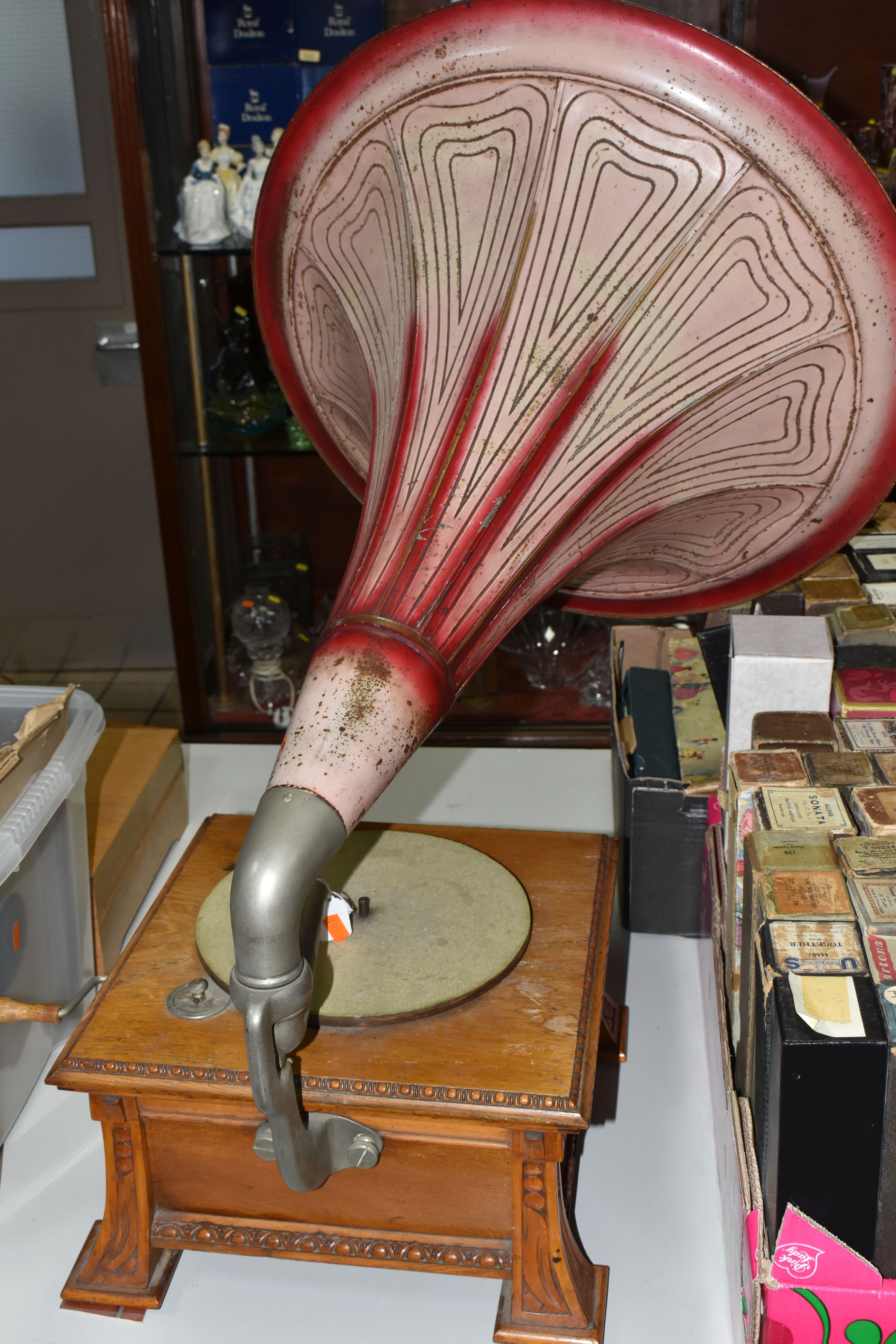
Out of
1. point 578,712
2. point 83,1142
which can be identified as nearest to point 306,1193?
point 83,1142

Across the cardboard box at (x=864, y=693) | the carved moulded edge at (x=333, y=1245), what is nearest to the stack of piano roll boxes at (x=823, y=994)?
the cardboard box at (x=864, y=693)

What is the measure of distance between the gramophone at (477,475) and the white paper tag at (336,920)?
0.02 meters

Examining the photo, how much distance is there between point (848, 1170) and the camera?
2.46 ft

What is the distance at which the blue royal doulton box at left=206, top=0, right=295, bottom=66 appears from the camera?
202 centimetres

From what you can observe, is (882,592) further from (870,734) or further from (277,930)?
(277,930)

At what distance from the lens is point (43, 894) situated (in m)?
1.17

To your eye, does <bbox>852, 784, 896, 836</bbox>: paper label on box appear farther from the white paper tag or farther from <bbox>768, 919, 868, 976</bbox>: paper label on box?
the white paper tag

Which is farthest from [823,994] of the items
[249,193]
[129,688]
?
[129,688]

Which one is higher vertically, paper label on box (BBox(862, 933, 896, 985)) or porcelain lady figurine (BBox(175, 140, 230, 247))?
porcelain lady figurine (BBox(175, 140, 230, 247))

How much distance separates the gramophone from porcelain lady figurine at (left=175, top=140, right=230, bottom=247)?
3.18 ft

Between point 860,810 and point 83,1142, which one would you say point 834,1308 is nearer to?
point 860,810

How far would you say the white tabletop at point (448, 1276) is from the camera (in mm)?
974

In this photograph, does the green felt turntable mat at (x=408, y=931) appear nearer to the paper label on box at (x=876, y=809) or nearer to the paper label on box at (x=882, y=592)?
the paper label on box at (x=876, y=809)

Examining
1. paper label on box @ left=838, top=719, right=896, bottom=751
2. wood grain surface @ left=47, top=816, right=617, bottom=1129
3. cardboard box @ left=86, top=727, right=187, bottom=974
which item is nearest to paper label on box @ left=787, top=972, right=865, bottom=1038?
wood grain surface @ left=47, top=816, right=617, bottom=1129
